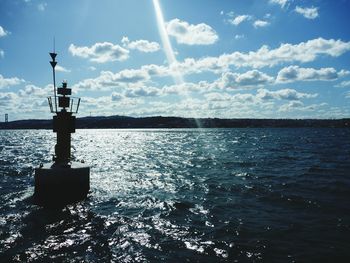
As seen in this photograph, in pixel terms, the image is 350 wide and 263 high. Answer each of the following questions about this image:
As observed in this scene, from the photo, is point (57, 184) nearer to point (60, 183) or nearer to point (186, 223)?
point (60, 183)

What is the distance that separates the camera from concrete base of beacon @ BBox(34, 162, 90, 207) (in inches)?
679

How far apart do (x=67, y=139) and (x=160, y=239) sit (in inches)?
411

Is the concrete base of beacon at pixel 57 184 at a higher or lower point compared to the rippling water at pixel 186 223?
higher

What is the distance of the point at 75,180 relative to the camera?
17.6 meters

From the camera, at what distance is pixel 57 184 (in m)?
17.3

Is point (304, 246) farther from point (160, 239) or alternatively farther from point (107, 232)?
point (107, 232)

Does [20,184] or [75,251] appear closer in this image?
[75,251]

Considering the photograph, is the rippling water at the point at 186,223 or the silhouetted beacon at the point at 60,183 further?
the silhouetted beacon at the point at 60,183

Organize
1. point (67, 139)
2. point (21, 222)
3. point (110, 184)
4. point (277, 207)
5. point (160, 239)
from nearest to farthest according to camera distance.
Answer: point (160, 239)
point (21, 222)
point (277, 207)
point (67, 139)
point (110, 184)

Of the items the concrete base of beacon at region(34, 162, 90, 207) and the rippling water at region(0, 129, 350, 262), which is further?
the concrete base of beacon at region(34, 162, 90, 207)

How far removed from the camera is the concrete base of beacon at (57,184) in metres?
17.2

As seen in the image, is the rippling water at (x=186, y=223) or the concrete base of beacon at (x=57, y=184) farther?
the concrete base of beacon at (x=57, y=184)

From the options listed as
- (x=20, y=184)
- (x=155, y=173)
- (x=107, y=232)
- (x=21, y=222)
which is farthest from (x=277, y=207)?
(x=20, y=184)

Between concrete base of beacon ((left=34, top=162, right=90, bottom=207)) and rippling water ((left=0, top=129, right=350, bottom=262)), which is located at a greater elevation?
concrete base of beacon ((left=34, top=162, right=90, bottom=207))
